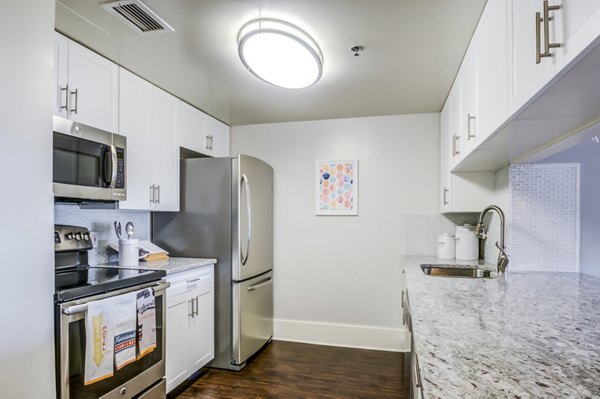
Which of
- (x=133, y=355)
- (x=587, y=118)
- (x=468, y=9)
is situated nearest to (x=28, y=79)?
(x=133, y=355)

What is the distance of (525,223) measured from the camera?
2109 mm

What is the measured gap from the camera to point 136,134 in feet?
8.05

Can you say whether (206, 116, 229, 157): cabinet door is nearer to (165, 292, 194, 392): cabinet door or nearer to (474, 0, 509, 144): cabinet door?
(165, 292, 194, 392): cabinet door

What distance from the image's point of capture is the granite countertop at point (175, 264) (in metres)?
2.35

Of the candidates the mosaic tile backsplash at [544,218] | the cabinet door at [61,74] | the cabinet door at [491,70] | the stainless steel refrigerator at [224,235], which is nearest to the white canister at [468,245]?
the mosaic tile backsplash at [544,218]

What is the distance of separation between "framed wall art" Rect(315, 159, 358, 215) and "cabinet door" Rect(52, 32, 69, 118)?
225cm

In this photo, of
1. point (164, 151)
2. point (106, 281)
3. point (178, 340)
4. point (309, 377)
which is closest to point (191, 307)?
point (178, 340)

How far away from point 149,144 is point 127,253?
31.1 inches

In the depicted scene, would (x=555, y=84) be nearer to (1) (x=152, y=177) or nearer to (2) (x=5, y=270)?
(2) (x=5, y=270)

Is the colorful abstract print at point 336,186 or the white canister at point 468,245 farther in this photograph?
the colorful abstract print at point 336,186

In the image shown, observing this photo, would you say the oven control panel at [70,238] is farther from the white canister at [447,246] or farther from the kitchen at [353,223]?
the white canister at [447,246]

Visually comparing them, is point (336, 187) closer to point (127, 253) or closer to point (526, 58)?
point (127, 253)

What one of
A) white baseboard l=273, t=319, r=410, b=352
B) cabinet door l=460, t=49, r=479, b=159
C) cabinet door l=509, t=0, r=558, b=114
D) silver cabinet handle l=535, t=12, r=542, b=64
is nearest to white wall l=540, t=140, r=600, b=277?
cabinet door l=460, t=49, r=479, b=159

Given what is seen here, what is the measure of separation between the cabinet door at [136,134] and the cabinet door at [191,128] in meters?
0.38
